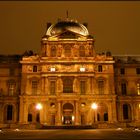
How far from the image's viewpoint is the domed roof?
65.3 meters

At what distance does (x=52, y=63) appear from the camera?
61.8 meters

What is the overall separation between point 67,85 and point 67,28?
13.1 m

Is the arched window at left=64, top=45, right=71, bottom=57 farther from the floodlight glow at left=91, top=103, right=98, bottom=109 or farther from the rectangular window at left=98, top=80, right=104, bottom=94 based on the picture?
the floodlight glow at left=91, top=103, right=98, bottom=109

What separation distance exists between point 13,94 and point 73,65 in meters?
14.4

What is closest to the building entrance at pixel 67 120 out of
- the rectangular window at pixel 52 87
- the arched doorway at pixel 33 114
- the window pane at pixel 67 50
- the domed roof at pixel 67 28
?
the arched doorway at pixel 33 114

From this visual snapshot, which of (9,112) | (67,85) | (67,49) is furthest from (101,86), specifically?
(9,112)

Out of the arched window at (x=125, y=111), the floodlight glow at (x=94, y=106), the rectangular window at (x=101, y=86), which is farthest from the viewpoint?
the arched window at (x=125, y=111)

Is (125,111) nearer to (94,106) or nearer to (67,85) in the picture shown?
(94,106)

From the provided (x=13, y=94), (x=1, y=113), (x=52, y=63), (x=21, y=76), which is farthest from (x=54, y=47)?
(x=1, y=113)

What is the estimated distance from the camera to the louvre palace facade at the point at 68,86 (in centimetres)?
5972

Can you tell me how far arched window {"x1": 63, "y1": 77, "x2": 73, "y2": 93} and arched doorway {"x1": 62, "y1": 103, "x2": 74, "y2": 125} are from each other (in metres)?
2.98

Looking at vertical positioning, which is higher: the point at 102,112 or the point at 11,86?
the point at 11,86

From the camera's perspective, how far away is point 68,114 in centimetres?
6172

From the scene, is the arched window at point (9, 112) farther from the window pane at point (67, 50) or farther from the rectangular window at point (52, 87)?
the window pane at point (67, 50)
